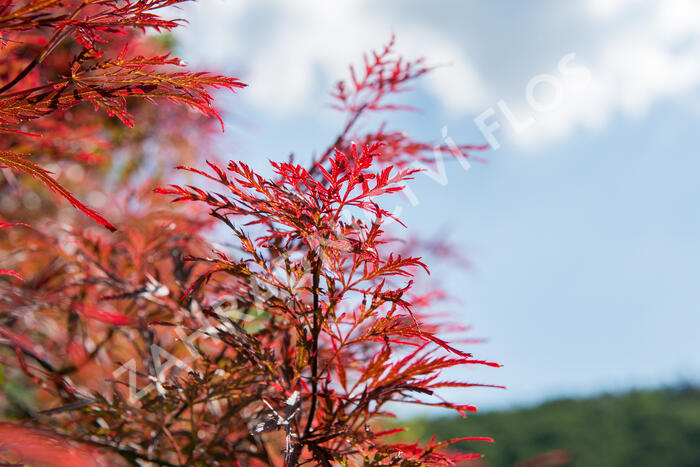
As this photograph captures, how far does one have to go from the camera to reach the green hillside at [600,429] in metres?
8.57

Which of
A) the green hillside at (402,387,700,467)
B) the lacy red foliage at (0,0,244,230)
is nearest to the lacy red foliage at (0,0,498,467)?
the lacy red foliage at (0,0,244,230)

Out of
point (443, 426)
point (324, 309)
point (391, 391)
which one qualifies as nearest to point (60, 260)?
point (324, 309)

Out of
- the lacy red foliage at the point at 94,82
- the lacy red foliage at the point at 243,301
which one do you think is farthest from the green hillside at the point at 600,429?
the lacy red foliage at the point at 94,82

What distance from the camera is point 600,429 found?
920cm

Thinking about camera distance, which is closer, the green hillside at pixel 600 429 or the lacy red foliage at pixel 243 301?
the lacy red foliage at pixel 243 301

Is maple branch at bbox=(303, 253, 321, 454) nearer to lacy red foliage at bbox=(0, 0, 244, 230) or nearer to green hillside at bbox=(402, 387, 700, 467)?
lacy red foliage at bbox=(0, 0, 244, 230)

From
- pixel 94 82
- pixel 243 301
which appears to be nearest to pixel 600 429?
pixel 243 301

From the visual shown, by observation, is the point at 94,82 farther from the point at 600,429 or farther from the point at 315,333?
the point at 600,429

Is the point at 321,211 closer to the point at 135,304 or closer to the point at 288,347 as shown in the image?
the point at 288,347

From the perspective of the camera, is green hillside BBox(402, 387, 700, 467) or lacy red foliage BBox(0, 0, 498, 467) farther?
green hillside BBox(402, 387, 700, 467)

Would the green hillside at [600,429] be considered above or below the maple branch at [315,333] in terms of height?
below

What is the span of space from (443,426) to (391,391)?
1002cm

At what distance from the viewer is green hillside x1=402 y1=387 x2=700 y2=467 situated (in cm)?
857

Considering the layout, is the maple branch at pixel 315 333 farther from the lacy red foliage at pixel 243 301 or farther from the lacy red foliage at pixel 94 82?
the lacy red foliage at pixel 94 82
